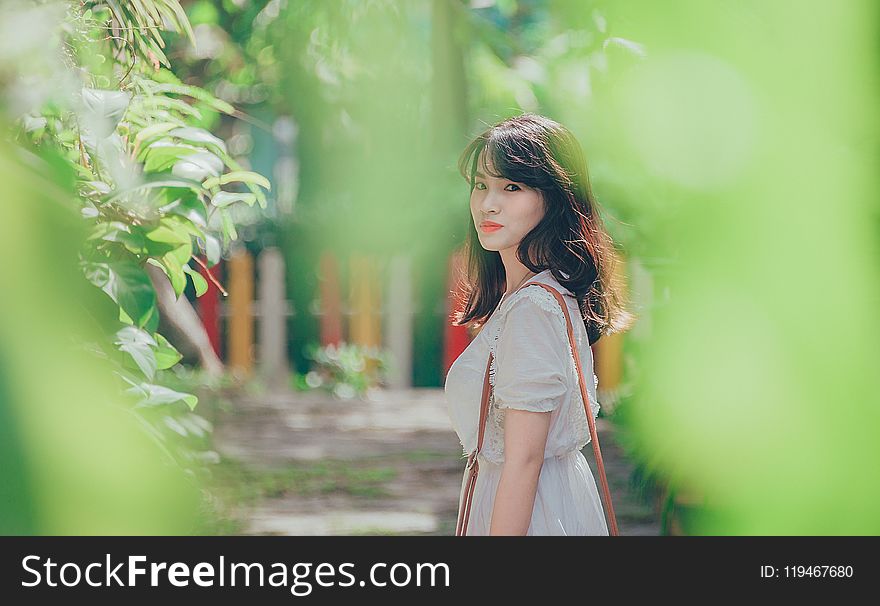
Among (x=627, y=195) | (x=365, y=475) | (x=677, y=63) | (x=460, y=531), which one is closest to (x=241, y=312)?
(x=365, y=475)

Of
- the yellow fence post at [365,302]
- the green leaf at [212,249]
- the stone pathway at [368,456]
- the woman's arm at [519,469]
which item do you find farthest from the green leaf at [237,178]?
the yellow fence post at [365,302]

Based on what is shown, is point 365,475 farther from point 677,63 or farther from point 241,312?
point 677,63

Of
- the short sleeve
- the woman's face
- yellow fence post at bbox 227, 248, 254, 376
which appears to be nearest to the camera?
the short sleeve

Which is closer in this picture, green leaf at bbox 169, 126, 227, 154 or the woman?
the woman

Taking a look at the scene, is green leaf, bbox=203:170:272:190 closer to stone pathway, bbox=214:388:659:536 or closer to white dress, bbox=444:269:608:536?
white dress, bbox=444:269:608:536

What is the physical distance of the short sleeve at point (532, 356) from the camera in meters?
1.41

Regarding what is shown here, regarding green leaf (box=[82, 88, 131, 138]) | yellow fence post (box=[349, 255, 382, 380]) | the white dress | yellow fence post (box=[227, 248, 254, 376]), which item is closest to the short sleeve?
the white dress

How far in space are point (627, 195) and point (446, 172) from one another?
178 cm

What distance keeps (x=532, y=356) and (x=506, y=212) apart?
0.24 metres

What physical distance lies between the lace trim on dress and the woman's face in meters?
0.10

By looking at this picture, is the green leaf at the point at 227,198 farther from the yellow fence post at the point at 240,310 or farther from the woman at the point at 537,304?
the yellow fence post at the point at 240,310

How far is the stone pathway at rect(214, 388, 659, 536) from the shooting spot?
3629 mm

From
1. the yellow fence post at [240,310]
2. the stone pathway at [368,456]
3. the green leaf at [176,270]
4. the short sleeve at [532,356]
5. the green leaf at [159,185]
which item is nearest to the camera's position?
the short sleeve at [532,356]

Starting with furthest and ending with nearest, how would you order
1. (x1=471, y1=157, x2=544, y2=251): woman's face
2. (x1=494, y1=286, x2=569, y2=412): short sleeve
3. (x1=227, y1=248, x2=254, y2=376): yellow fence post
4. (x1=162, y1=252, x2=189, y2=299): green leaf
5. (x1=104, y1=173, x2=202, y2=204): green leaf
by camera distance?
(x1=227, y1=248, x2=254, y2=376): yellow fence post, (x1=162, y1=252, x2=189, y2=299): green leaf, (x1=104, y1=173, x2=202, y2=204): green leaf, (x1=471, y1=157, x2=544, y2=251): woman's face, (x1=494, y1=286, x2=569, y2=412): short sleeve
